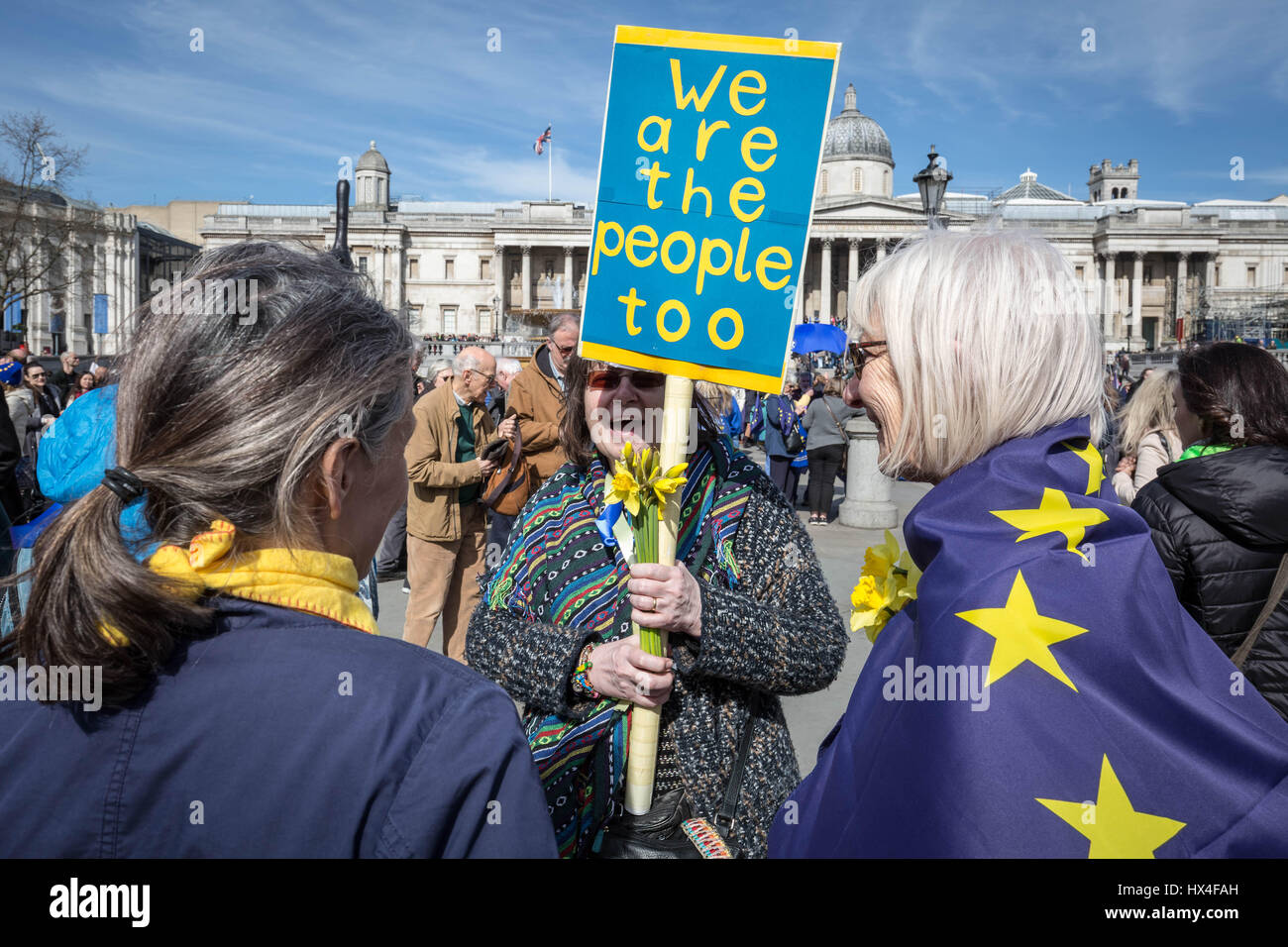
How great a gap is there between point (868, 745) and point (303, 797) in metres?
0.95

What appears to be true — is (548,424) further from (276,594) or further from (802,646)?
(276,594)

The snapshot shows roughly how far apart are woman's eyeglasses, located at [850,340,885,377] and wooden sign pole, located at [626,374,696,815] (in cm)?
36

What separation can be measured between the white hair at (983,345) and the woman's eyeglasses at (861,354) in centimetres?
8

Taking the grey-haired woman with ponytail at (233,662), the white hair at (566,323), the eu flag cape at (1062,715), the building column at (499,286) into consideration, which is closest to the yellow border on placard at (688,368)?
the eu flag cape at (1062,715)

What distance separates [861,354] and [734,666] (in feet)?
2.33

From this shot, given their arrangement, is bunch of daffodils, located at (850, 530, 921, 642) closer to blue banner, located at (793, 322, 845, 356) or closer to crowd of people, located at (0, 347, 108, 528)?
crowd of people, located at (0, 347, 108, 528)

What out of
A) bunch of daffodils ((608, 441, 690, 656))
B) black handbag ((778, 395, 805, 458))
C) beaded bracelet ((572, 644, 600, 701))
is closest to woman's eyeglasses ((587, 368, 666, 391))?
bunch of daffodils ((608, 441, 690, 656))

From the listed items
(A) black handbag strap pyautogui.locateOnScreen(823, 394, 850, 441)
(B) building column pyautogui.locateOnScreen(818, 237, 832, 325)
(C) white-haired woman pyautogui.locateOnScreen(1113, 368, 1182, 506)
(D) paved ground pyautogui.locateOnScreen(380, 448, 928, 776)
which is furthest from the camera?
(B) building column pyautogui.locateOnScreen(818, 237, 832, 325)

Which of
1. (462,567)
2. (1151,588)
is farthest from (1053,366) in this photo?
(462,567)

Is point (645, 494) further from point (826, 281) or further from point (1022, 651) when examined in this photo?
point (826, 281)

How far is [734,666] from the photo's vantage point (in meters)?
2.00

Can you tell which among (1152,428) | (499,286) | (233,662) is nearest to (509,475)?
(1152,428)

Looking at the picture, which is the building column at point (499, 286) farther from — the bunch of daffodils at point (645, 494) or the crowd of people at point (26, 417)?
the bunch of daffodils at point (645, 494)

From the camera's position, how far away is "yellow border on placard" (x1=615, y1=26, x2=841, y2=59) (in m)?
1.95
